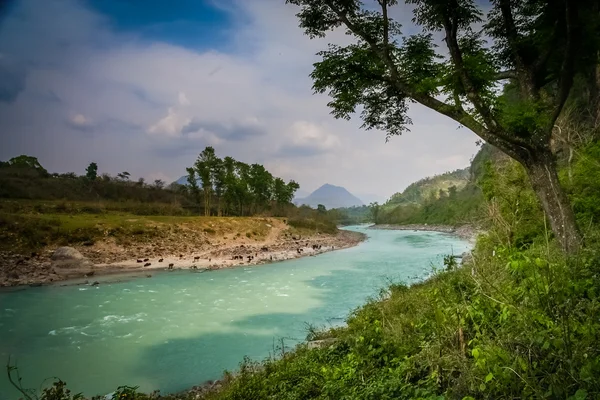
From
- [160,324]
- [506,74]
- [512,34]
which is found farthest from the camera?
[160,324]

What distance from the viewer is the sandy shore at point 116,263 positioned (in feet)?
62.8

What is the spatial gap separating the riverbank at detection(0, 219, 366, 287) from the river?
8.96 ft

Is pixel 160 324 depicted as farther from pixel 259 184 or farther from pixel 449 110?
pixel 259 184

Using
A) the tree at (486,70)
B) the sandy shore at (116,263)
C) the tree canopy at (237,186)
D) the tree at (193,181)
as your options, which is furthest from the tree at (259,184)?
the tree at (486,70)

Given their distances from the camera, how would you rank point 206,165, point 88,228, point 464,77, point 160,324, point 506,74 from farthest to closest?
1. point 206,165
2. point 88,228
3. point 160,324
4. point 506,74
5. point 464,77

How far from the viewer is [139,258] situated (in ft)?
85.9

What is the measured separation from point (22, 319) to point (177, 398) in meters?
11.0

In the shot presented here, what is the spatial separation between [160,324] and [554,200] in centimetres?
1383

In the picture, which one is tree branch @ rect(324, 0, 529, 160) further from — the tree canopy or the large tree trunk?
the tree canopy

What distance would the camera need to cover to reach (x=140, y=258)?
2625cm

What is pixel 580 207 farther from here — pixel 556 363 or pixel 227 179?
pixel 227 179

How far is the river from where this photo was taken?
28.5 ft

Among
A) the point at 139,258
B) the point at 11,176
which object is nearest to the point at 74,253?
the point at 139,258

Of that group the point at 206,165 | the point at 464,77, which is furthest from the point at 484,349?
the point at 206,165
